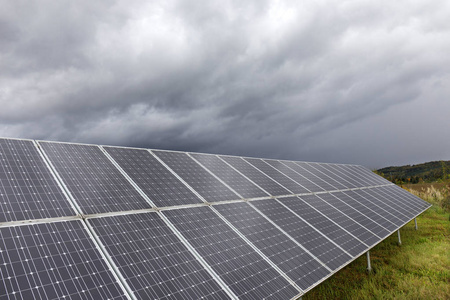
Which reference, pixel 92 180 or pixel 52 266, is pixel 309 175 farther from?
pixel 52 266

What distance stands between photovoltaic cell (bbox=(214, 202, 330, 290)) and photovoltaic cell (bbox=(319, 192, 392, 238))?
626 cm

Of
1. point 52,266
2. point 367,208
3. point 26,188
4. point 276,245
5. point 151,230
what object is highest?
point 26,188

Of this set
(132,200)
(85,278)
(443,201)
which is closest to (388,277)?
(132,200)

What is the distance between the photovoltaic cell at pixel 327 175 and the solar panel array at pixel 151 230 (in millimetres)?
5919

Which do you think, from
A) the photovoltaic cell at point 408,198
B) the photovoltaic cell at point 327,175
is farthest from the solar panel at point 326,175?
the photovoltaic cell at point 408,198

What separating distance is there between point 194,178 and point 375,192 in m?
16.4

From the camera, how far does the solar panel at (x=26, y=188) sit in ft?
19.6

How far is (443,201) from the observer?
3306cm

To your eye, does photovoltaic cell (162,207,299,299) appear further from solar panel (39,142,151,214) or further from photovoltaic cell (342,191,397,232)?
photovoltaic cell (342,191,397,232)

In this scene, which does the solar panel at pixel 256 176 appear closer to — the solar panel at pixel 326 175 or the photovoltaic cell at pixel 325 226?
the photovoltaic cell at pixel 325 226

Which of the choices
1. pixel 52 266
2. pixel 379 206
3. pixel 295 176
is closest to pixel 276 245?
pixel 52 266

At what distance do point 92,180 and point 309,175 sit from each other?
14.0 meters

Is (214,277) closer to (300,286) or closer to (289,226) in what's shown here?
(300,286)

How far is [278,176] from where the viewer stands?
15289mm
